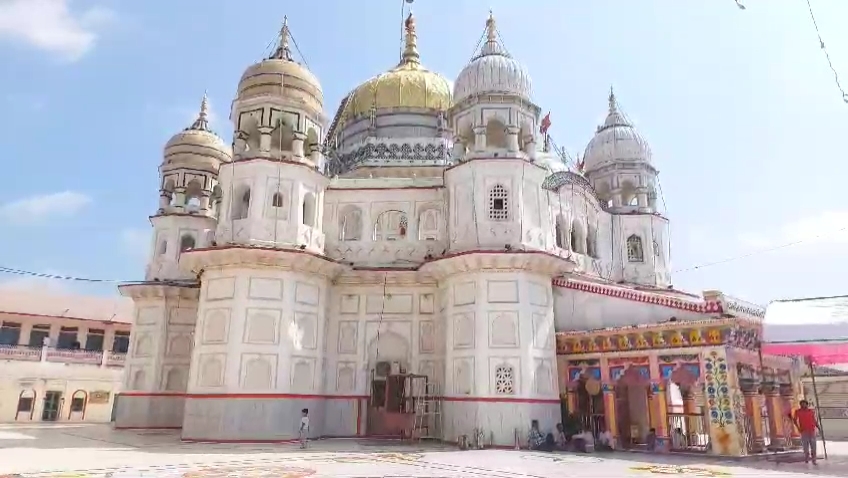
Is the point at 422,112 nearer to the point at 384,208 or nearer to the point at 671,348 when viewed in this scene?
the point at 384,208

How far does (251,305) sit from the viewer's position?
17.8m

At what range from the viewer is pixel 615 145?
25922 mm

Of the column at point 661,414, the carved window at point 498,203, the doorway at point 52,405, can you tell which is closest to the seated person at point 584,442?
the column at point 661,414

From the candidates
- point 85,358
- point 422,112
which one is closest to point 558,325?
point 422,112

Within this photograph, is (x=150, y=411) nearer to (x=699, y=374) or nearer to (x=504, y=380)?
(x=504, y=380)

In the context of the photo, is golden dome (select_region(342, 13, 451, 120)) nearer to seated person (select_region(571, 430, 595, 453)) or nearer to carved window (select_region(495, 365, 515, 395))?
carved window (select_region(495, 365, 515, 395))

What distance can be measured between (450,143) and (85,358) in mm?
20668

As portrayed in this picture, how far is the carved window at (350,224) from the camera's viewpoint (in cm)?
2153

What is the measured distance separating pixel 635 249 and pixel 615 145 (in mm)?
4319

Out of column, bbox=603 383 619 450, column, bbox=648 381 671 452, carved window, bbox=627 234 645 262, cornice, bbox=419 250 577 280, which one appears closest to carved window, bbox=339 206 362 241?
cornice, bbox=419 250 577 280

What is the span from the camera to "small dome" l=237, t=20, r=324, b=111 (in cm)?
2056

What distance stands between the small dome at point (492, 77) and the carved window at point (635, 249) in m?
8.28

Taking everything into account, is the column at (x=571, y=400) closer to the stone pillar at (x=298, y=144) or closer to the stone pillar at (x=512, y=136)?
the stone pillar at (x=512, y=136)

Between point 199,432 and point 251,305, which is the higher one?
point 251,305
